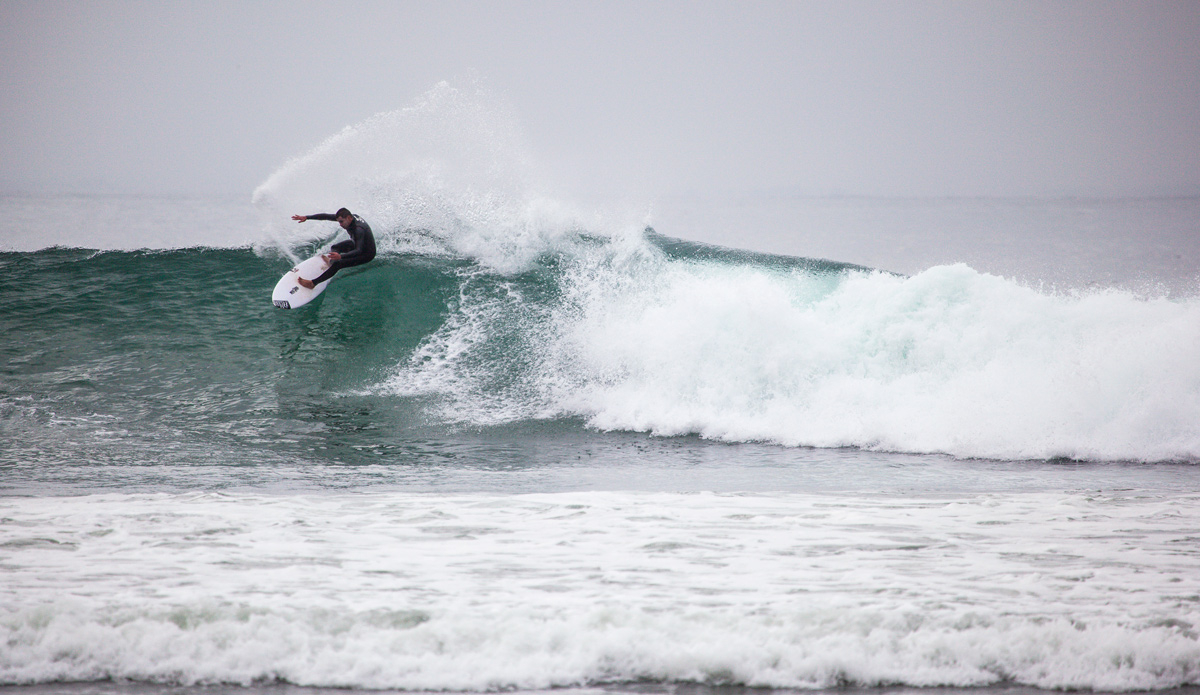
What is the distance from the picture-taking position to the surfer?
870cm

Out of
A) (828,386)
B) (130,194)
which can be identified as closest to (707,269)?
(828,386)

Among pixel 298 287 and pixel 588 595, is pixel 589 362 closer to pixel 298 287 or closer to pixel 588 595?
pixel 298 287

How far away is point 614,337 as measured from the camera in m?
7.99

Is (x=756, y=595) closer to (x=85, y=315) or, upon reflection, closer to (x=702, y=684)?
(x=702, y=684)

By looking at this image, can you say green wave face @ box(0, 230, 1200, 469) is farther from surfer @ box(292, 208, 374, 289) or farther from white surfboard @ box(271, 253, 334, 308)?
surfer @ box(292, 208, 374, 289)

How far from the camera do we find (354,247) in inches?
351

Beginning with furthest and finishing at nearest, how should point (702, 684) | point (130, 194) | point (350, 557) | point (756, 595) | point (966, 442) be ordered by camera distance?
point (130, 194)
point (966, 442)
point (350, 557)
point (756, 595)
point (702, 684)

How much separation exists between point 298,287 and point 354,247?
79cm

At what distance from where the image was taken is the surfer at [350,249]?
8703 millimetres

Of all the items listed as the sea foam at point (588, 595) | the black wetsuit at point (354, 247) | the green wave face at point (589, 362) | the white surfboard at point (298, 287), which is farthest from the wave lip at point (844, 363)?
the sea foam at point (588, 595)

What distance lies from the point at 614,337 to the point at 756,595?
16.4 feet

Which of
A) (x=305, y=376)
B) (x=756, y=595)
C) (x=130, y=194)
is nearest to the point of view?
(x=756, y=595)

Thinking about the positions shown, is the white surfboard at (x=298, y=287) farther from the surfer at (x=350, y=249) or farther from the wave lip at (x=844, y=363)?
the wave lip at (x=844, y=363)

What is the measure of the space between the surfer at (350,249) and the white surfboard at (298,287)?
5 centimetres
